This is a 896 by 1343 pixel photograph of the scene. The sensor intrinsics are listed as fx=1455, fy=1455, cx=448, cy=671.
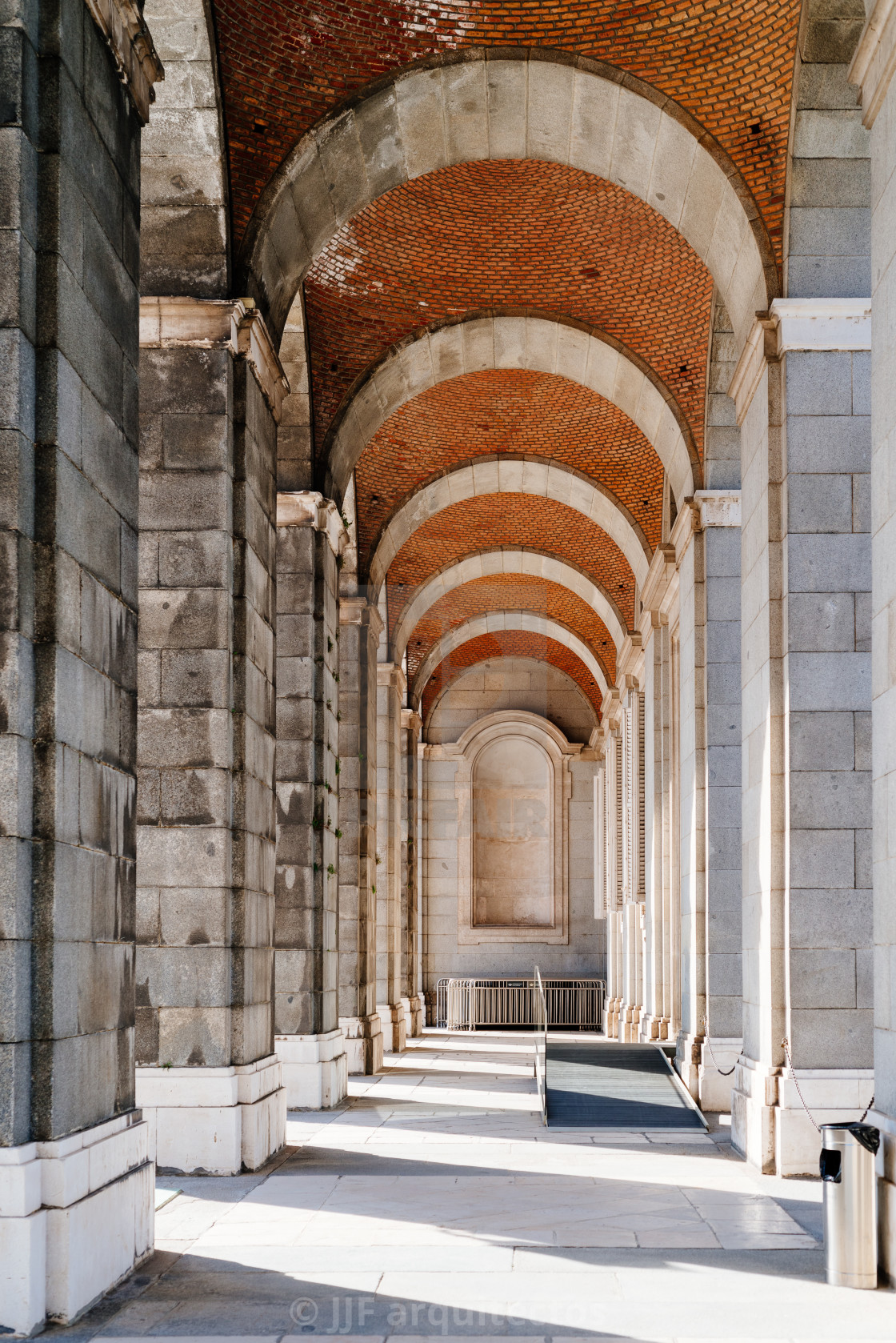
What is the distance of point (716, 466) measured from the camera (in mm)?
15695

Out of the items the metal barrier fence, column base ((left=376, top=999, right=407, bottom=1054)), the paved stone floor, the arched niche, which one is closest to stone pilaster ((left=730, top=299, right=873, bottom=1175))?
the paved stone floor

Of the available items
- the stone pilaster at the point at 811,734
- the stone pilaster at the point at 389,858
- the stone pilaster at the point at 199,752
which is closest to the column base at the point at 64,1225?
the stone pilaster at the point at 199,752

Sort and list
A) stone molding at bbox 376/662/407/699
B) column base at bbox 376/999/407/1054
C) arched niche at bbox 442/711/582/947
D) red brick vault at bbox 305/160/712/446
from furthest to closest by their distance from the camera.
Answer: arched niche at bbox 442/711/582/947, stone molding at bbox 376/662/407/699, column base at bbox 376/999/407/1054, red brick vault at bbox 305/160/712/446

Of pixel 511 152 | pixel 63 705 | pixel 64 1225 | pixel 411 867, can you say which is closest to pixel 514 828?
pixel 411 867

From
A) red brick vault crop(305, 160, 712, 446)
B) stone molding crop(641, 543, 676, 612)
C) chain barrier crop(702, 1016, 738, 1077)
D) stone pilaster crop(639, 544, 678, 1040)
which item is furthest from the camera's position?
stone pilaster crop(639, 544, 678, 1040)

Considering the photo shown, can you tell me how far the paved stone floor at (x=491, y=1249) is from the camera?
254 inches

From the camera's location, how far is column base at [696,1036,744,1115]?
14.5 metres

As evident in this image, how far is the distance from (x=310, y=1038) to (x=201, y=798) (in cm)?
496

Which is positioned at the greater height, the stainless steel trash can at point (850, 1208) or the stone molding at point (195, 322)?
the stone molding at point (195, 322)

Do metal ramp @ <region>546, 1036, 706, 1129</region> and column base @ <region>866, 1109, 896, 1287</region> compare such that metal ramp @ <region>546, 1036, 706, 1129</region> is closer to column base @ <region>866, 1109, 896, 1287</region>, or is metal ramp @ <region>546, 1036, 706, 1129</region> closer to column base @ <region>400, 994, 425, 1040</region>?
column base @ <region>866, 1109, 896, 1287</region>

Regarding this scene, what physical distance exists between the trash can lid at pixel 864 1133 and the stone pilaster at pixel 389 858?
16.1 meters

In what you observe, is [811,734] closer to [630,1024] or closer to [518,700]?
[630,1024]

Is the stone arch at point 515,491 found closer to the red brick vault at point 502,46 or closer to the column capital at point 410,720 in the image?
the column capital at point 410,720

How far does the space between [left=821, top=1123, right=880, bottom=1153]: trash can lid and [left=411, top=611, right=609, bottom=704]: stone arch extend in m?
23.2
